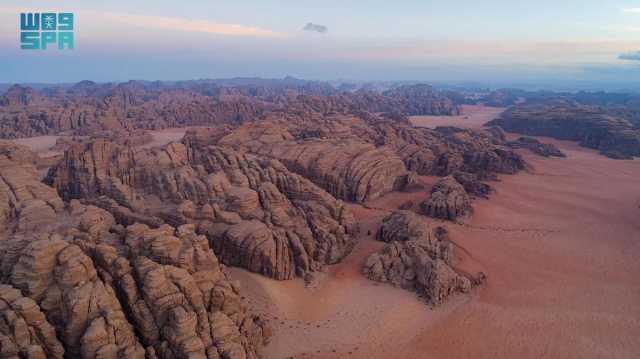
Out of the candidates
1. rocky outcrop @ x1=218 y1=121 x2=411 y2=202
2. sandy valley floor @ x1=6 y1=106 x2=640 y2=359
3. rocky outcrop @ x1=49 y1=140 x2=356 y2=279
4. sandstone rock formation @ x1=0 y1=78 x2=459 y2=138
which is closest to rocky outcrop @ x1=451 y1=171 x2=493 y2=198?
sandy valley floor @ x1=6 y1=106 x2=640 y2=359

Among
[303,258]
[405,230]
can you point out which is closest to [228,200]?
[303,258]

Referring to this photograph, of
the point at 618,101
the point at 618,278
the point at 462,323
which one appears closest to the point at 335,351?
the point at 462,323

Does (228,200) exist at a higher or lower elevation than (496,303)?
higher

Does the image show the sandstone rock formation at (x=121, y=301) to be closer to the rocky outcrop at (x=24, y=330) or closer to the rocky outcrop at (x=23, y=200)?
the rocky outcrop at (x=24, y=330)

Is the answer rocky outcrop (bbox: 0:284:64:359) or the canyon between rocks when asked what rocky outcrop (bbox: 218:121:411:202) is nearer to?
the canyon between rocks

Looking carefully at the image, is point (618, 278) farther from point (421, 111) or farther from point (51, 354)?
point (421, 111)

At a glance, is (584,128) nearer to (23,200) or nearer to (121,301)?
(121,301)

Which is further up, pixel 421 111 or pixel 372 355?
pixel 421 111
